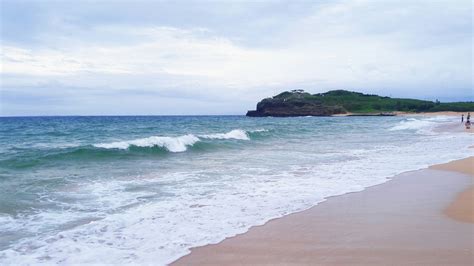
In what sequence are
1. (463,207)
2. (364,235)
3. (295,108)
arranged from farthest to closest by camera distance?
(295,108), (463,207), (364,235)

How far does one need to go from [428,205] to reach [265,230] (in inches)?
126

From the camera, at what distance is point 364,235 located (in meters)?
5.84

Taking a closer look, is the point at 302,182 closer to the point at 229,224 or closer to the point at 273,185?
the point at 273,185

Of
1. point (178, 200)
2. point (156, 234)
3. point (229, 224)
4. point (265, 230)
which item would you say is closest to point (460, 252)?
point (265, 230)

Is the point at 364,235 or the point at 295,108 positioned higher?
the point at 295,108

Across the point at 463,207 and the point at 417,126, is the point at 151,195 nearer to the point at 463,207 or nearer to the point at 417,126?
the point at 463,207

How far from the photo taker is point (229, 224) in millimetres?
6578

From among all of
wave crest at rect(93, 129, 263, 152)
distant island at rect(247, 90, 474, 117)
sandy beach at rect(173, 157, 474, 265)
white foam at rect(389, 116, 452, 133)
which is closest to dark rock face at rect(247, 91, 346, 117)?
distant island at rect(247, 90, 474, 117)

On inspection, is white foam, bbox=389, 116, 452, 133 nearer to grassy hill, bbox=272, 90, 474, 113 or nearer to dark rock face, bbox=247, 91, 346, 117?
grassy hill, bbox=272, 90, 474, 113

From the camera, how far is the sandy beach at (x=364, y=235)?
4.96m

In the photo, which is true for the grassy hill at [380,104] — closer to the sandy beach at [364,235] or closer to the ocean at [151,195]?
the ocean at [151,195]

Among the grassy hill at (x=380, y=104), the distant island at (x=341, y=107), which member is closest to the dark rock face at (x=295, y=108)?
the distant island at (x=341, y=107)

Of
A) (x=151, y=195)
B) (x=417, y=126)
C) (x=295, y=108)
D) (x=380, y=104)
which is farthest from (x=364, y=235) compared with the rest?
(x=380, y=104)

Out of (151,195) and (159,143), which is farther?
(159,143)
